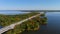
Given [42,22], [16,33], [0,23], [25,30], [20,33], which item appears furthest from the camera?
[42,22]

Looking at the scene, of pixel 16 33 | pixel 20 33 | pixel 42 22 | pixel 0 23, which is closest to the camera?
pixel 16 33

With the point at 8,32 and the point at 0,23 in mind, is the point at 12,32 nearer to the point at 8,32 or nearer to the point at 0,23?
the point at 8,32

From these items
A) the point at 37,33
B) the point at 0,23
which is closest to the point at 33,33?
the point at 37,33

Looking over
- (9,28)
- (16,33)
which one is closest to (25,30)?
(16,33)

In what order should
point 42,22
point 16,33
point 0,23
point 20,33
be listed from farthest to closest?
1. point 42,22
2. point 0,23
3. point 20,33
4. point 16,33

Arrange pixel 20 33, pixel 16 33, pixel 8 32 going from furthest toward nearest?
pixel 20 33 < pixel 16 33 < pixel 8 32

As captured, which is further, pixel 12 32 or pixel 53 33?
pixel 53 33

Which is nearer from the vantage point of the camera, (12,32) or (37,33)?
(12,32)

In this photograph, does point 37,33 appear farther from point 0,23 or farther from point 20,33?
point 0,23

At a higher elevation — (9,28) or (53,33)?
(9,28)
